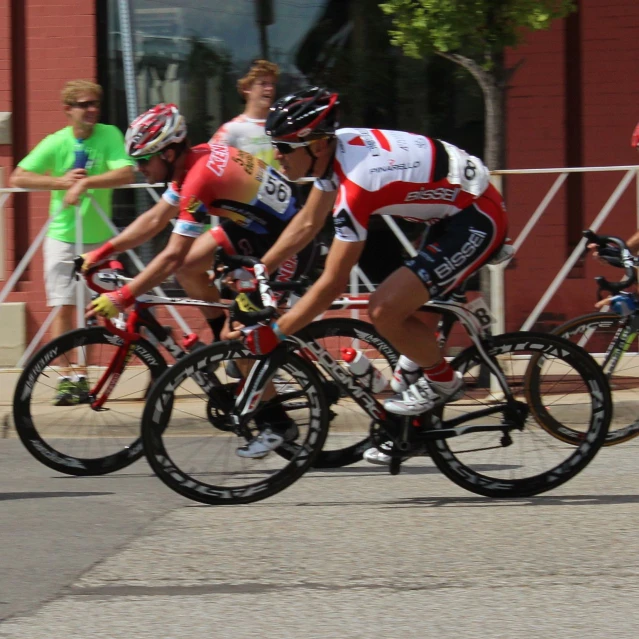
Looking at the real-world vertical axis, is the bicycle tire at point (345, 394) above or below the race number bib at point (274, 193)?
below

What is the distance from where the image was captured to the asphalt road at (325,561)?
4246mm

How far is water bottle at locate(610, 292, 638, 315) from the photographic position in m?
7.21

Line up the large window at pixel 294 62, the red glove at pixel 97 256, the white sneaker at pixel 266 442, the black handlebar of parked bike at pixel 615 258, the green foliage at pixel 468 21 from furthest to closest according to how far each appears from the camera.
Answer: the large window at pixel 294 62 → the green foliage at pixel 468 21 → the black handlebar of parked bike at pixel 615 258 → the red glove at pixel 97 256 → the white sneaker at pixel 266 442

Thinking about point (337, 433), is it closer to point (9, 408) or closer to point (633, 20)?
point (9, 408)

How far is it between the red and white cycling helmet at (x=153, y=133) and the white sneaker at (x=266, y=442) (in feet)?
5.08

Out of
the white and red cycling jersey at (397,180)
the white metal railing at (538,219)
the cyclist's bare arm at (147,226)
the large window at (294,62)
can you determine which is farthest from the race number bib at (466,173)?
the large window at (294,62)

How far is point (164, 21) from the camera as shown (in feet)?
36.5

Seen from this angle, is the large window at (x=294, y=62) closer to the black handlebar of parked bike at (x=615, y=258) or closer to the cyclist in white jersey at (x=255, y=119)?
the cyclist in white jersey at (x=255, y=119)

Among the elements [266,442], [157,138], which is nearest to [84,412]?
[266,442]

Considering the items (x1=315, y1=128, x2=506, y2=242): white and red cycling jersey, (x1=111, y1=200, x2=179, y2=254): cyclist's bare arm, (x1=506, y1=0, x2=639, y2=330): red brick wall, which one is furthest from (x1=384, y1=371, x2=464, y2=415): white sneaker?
(x1=506, y1=0, x2=639, y2=330): red brick wall

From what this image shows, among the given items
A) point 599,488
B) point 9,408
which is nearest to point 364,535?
point 599,488

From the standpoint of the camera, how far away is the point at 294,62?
1098 cm

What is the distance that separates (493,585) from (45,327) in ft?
17.8

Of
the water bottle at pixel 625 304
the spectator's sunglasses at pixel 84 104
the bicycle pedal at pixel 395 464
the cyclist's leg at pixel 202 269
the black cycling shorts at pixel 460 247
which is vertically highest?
the spectator's sunglasses at pixel 84 104
